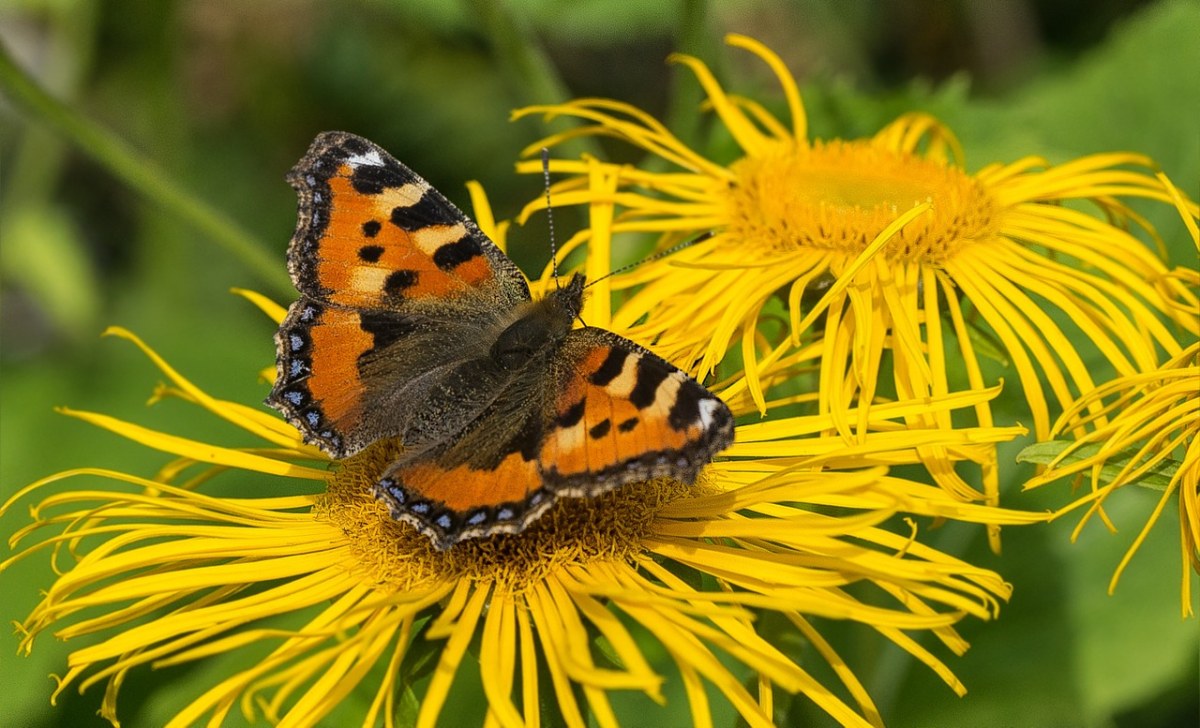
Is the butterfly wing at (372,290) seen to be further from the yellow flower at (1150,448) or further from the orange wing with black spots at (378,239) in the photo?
the yellow flower at (1150,448)

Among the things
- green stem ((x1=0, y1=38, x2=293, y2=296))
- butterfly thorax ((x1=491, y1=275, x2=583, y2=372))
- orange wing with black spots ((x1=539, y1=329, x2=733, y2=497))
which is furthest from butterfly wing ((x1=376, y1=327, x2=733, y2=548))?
green stem ((x1=0, y1=38, x2=293, y2=296))

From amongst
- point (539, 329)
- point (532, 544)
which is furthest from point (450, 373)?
point (532, 544)

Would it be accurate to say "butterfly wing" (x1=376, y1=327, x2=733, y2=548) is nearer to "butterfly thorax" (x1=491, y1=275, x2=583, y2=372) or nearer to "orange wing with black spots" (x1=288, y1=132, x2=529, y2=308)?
"butterfly thorax" (x1=491, y1=275, x2=583, y2=372)

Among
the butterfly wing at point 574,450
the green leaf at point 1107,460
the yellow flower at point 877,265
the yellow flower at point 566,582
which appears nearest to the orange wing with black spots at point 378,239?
the yellow flower at point 877,265

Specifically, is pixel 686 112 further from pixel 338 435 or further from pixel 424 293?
pixel 338 435

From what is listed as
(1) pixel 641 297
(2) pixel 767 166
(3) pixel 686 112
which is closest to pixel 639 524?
(1) pixel 641 297

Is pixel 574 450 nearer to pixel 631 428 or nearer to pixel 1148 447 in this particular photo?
pixel 631 428
